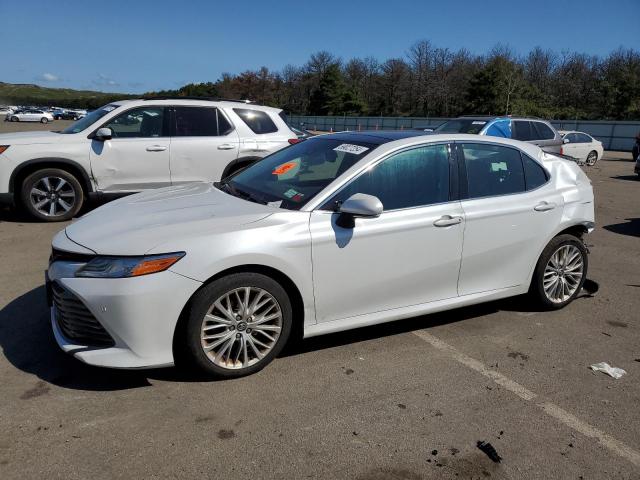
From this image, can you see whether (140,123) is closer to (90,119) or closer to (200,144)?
(90,119)

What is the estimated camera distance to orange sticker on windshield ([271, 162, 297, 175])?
434 centimetres

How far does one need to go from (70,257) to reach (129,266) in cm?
49

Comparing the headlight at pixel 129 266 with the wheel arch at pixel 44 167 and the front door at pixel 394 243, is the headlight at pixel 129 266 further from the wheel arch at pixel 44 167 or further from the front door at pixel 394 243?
the wheel arch at pixel 44 167

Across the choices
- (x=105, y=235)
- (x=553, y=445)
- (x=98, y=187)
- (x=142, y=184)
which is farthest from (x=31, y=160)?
(x=553, y=445)

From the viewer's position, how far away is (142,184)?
26.0 ft

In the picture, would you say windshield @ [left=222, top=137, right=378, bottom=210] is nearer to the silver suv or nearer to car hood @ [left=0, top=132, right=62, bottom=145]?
car hood @ [left=0, top=132, right=62, bottom=145]

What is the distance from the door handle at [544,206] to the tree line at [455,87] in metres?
50.1

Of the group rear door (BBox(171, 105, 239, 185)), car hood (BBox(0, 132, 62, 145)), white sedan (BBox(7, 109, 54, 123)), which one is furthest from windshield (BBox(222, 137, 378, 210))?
white sedan (BBox(7, 109, 54, 123))

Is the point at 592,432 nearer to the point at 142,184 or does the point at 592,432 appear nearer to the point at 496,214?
the point at 496,214

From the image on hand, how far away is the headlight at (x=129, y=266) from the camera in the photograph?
122 inches

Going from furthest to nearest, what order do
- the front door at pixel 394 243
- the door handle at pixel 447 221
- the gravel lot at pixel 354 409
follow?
the door handle at pixel 447 221 < the front door at pixel 394 243 < the gravel lot at pixel 354 409

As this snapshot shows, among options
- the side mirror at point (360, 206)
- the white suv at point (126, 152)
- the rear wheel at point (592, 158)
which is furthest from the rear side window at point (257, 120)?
the rear wheel at point (592, 158)

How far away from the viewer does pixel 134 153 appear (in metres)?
7.79

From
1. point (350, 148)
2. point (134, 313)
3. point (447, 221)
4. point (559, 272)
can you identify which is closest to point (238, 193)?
point (350, 148)
